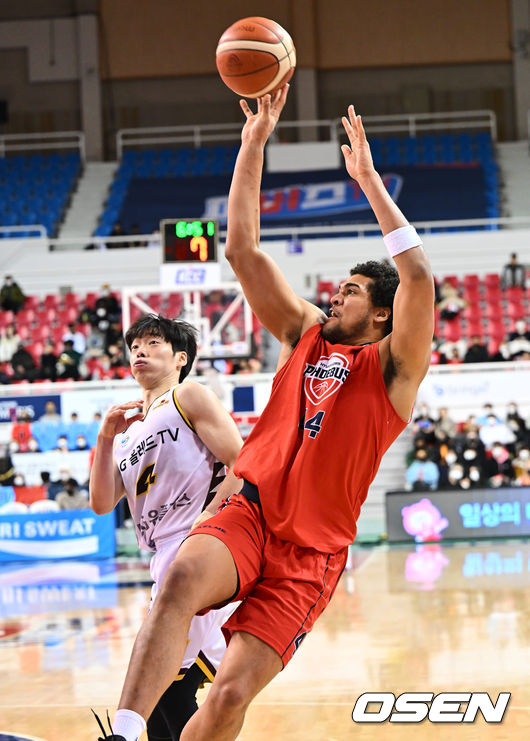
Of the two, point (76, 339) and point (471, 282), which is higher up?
point (471, 282)

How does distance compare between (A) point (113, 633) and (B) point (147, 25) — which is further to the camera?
(B) point (147, 25)

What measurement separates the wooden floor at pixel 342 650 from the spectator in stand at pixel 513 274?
10.1 meters

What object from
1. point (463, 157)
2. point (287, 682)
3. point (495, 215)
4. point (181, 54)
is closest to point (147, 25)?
point (181, 54)

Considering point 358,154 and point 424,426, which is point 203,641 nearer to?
point 358,154

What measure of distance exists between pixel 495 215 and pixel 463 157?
336cm

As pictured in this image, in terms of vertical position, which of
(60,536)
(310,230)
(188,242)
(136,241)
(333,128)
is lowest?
(60,536)

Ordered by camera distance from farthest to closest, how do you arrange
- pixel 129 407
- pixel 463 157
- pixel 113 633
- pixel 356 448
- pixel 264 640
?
1. pixel 463 157
2. pixel 113 633
3. pixel 129 407
4. pixel 356 448
5. pixel 264 640

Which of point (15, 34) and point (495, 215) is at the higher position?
point (15, 34)

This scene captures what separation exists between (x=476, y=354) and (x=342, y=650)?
1165cm

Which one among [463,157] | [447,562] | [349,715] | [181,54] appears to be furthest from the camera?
[181,54]

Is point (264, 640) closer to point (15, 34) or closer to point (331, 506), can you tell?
point (331, 506)

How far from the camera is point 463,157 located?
2828cm

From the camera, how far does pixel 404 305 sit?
3785 mm

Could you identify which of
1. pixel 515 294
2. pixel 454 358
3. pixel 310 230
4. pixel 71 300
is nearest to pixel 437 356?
pixel 454 358
